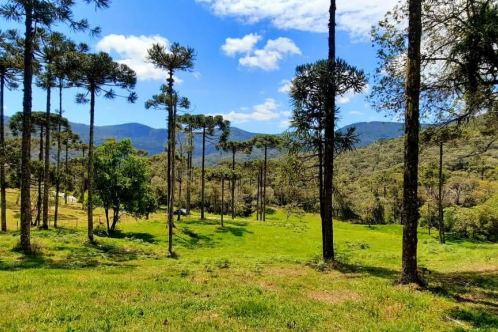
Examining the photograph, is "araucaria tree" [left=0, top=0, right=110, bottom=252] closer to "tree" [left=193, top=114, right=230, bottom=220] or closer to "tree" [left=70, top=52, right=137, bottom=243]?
"tree" [left=70, top=52, right=137, bottom=243]

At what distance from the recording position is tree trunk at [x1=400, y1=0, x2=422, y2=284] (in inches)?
→ 385

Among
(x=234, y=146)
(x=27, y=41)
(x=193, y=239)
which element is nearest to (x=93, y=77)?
(x=27, y=41)

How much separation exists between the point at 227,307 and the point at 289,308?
1.54 meters

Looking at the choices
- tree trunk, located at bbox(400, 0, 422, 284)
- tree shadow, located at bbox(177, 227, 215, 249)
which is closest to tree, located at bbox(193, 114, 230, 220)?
tree shadow, located at bbox(177, 227, 215, 249)

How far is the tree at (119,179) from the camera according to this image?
31.0 m

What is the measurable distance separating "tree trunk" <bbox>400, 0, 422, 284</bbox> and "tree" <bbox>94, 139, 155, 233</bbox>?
27708 millimetres

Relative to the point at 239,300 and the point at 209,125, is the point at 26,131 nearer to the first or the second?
the point at 239,300

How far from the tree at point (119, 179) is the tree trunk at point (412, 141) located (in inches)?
1091

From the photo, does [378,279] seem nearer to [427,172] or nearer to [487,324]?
[487,324]

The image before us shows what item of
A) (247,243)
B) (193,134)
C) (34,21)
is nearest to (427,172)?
(247,243)

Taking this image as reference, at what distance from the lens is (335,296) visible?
8.95m

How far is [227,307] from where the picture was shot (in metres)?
7.41

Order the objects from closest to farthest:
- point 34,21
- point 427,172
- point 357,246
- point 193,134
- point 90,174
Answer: point 34,21 < point 90,174 < point 357,246 < point 193,134 < point 427,172

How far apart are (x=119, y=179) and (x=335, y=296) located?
27.6 m
